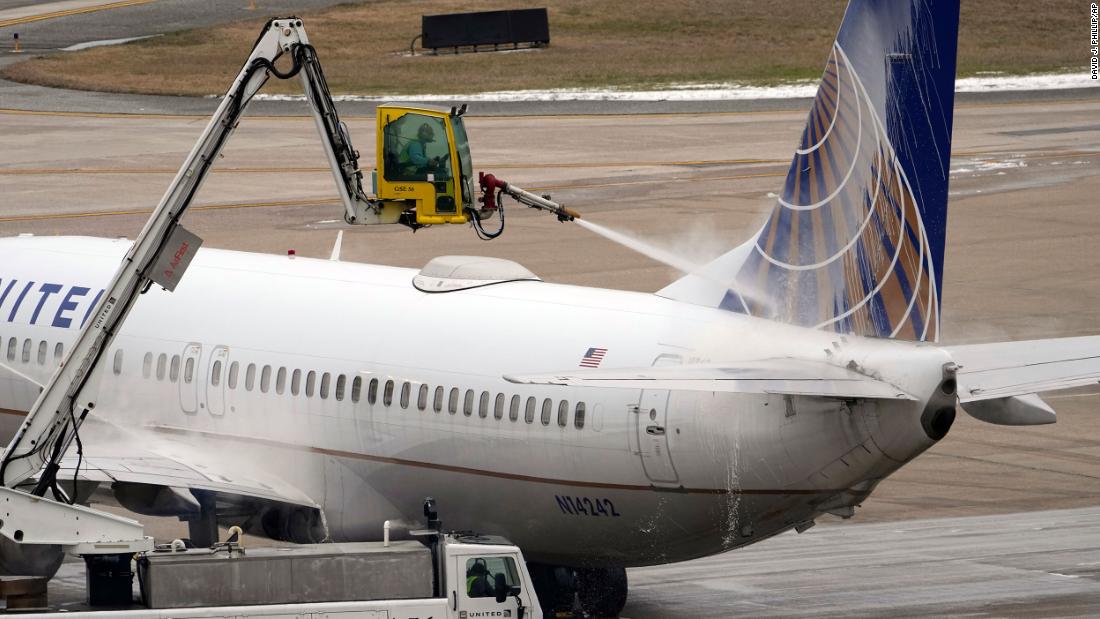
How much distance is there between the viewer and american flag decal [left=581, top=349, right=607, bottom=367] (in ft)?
77.7

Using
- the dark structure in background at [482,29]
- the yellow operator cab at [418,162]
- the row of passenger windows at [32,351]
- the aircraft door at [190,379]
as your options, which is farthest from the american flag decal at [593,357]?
the dark structure in background at [482,29]

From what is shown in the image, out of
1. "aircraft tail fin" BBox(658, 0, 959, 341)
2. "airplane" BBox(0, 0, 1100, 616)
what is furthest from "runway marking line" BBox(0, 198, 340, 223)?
"aircraft tail fin" BBox(658, 0, 959, 341)

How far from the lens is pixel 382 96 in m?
85.7

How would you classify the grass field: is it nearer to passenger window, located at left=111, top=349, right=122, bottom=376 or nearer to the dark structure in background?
the dark structure in background

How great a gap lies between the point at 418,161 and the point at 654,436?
446 centimetres

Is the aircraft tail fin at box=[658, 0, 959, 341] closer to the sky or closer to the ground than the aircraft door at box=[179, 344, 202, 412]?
closer to the sky

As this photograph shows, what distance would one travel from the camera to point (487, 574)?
21656 millimetres

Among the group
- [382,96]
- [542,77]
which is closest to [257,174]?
[382,96]

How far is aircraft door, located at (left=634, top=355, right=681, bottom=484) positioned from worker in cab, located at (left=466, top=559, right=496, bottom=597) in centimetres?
251

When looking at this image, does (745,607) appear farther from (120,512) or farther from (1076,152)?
(1076,152)

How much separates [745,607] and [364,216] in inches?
337

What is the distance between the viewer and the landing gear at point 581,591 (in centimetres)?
2600

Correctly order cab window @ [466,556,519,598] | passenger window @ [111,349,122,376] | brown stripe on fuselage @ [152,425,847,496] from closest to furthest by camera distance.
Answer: cab window @ [466,556,519,598]
brown stripe on fuselage @ [152,425,847,496]
passenger window @ [111,349,122,376]

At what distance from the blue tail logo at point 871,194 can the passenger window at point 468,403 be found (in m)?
3.53
